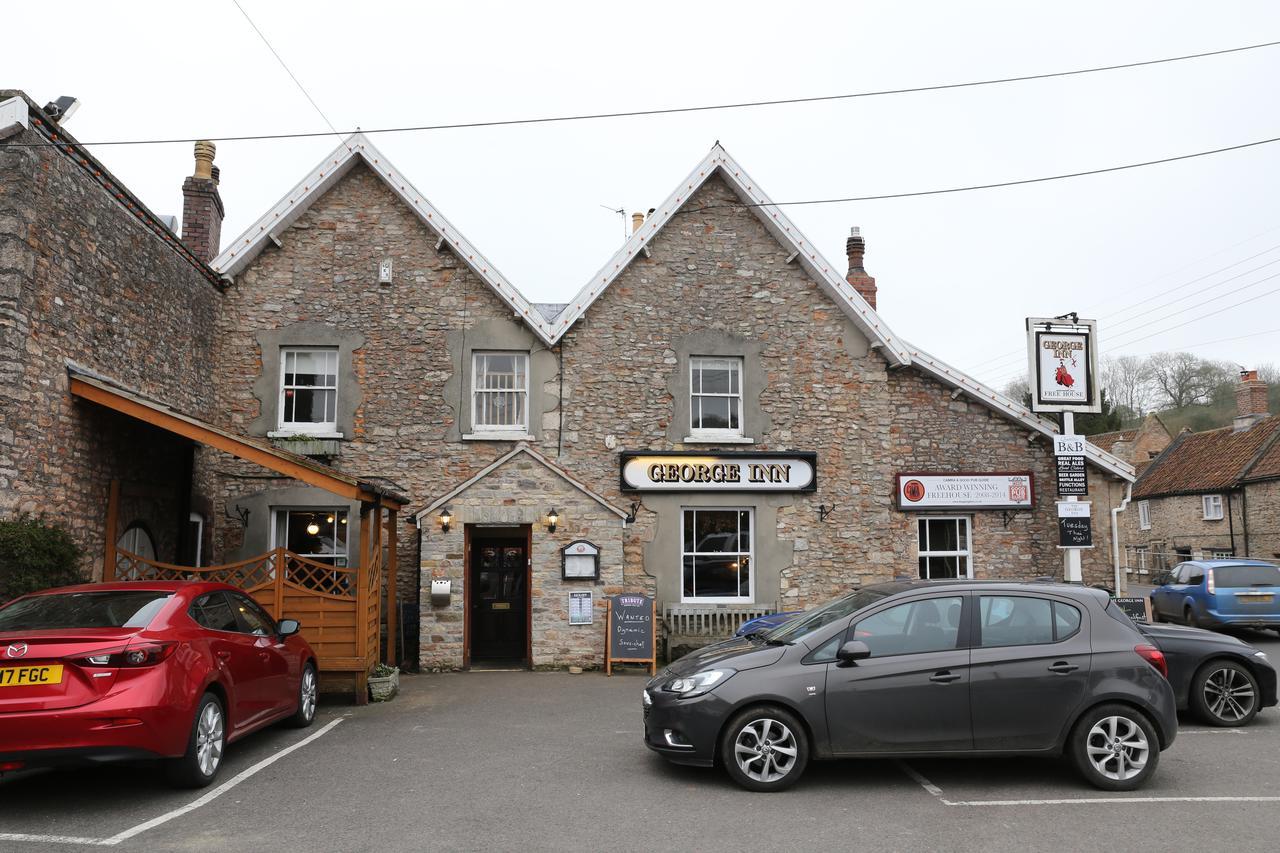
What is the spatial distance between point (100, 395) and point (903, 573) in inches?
488

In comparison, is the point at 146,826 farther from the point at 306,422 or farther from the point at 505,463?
the point at 306,422

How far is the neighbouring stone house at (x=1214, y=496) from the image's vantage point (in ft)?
87.1

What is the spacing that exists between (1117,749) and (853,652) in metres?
2.19

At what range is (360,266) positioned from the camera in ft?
48.6

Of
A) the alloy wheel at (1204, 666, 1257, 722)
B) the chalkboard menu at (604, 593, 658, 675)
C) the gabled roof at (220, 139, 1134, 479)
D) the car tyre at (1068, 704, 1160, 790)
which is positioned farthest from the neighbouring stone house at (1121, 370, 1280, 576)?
the car tyre at (1068, 704, 1160, 790)

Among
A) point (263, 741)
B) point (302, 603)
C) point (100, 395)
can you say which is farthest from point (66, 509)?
point (263, 741)

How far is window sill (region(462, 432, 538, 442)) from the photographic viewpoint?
14.6 meters

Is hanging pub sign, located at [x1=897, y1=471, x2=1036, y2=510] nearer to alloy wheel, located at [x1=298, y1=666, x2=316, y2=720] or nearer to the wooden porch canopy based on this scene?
the wooden porch canopy

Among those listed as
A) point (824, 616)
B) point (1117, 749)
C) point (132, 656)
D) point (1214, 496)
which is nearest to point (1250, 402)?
point (1214, 496)

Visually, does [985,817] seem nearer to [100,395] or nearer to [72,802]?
[72,802]

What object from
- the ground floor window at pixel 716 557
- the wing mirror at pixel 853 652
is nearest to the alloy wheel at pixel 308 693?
the wing mirror at pixel 853 652

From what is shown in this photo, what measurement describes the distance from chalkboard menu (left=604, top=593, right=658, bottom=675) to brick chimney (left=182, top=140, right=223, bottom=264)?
9.52m

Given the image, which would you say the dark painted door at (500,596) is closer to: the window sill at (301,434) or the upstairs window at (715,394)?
the window sill at (301,434)

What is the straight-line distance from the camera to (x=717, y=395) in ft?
49.6
